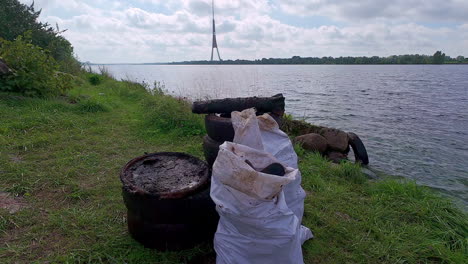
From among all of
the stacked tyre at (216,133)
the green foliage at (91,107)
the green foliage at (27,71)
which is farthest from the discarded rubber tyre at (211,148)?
the green foliage at (27,71)

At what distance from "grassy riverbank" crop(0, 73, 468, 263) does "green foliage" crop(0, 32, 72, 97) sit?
168cm

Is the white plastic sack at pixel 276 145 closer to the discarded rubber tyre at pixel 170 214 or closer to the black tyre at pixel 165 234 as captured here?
the discarded rubber tyre at pixel 170 214

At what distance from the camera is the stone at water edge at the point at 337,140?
6.90 metres

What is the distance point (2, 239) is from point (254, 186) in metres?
2.21

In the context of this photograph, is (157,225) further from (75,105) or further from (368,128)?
(368,128)

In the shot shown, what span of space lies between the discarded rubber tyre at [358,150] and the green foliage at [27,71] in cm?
767

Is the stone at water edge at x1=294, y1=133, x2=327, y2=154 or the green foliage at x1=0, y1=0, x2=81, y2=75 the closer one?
the stone at water edge at x1=294, y1=133, x2=327, y2=154

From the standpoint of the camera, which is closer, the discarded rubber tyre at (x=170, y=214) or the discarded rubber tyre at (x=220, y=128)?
the discarded rubber tyre at (x=170, y=214)

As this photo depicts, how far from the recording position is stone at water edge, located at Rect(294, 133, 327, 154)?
617cm

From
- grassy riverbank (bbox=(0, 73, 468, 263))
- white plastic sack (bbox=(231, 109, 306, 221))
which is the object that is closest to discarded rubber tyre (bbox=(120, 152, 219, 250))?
grassy riverbank (bbox=(0, 73, 468, 263))

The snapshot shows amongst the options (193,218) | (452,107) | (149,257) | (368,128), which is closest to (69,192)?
(149,257)

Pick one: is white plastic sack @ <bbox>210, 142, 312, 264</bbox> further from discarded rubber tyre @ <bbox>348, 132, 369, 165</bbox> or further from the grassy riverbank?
discarded rubber tyre @ <bbox>348, 132, 369, 165</bbox>

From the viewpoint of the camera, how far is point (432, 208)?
336 centimetres

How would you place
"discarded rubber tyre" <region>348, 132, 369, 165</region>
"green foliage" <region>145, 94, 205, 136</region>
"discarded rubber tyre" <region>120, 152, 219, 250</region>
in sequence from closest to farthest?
"discarded rubber tyre" <region>120, 152, 219, 250</region>
"green foliage" <region>145, 94, 205, 136</region>
"discarded rubber tyre" <region>348, 132, 369, 165</region>
